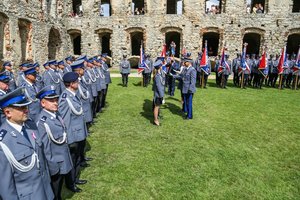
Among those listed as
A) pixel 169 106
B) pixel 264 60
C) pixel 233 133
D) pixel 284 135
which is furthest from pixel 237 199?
pixel 264 60

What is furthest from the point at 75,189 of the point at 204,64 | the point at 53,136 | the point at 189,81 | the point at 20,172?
the point at 204,64

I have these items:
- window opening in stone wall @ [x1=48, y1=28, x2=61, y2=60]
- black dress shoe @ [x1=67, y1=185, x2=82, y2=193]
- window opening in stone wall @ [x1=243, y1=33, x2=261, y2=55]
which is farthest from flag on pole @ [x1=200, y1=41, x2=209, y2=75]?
window opening in stone wall @ [x1=48, y1=28, x2=61, y2=60]

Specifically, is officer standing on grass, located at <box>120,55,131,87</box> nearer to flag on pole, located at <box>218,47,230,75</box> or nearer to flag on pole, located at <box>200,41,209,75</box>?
flag on pole, located at <box>200,41,209,75</box>

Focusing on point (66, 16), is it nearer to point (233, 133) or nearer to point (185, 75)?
point (185, 75)

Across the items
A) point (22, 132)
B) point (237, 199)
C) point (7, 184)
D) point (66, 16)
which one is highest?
point (66, 16)

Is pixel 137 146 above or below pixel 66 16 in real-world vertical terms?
below

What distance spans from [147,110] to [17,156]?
24.1ft

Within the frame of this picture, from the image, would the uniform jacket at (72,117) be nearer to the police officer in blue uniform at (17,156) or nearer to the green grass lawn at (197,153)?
the green grass lawn at (197,153)

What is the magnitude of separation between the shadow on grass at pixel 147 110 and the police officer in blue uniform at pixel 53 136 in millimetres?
5012

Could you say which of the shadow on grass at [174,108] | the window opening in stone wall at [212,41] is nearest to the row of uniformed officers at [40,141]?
the shadow on grass at [174,108]

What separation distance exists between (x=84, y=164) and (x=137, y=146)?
5.10 ft

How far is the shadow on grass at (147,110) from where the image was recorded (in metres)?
9.16

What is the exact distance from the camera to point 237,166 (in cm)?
A: 591

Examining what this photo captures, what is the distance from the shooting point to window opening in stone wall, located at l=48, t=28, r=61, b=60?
22.4m
